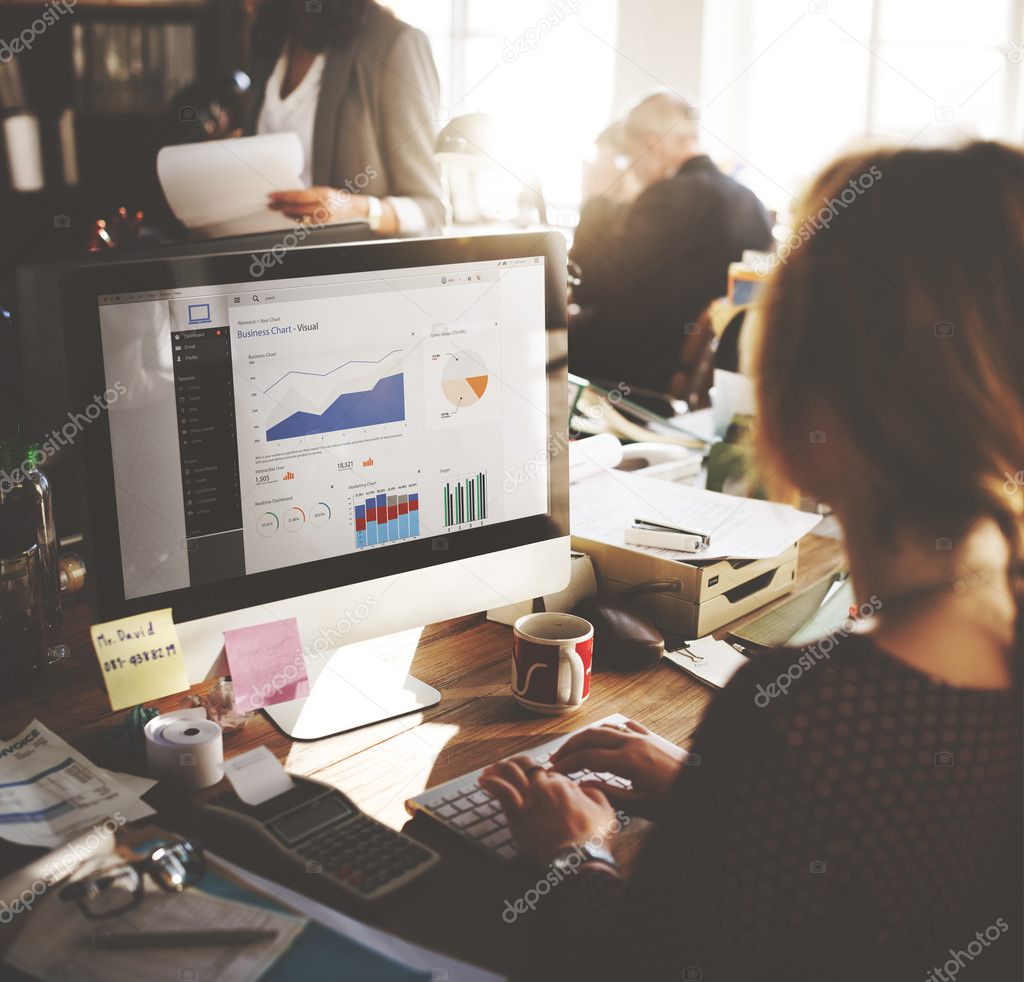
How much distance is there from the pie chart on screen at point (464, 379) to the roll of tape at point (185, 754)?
415 mm

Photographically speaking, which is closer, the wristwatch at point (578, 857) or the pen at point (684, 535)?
the wristwatch at point (578, 857)

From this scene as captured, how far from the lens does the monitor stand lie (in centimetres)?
112

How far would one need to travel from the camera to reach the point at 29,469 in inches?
47.6

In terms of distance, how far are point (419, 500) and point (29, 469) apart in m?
0.46

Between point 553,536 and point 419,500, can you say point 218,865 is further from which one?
point 553,536

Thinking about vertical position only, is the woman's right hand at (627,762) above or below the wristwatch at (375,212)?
below

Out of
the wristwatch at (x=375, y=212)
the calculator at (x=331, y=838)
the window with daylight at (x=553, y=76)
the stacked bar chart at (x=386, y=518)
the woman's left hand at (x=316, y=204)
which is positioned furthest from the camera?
the window with daylight at (x=553, y=76)

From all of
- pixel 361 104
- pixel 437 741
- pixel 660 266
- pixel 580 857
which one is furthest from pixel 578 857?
pixel 660 266

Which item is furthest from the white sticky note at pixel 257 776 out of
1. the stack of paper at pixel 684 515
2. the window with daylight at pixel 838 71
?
the window with daylight at pixel 838 71

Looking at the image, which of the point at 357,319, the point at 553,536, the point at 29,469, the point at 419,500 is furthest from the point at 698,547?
the point at 29,469

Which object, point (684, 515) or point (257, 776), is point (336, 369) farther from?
point (684, 515)

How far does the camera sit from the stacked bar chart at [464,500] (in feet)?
3.77

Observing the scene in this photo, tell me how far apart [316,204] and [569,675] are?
1.40 meters

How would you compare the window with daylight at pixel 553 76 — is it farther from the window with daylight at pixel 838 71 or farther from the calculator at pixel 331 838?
the calculator at pixel 331 838
